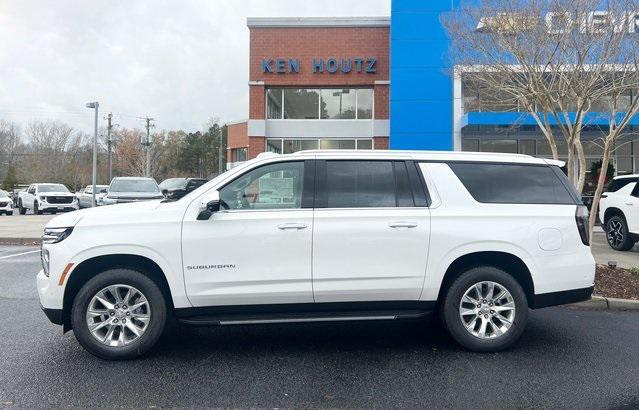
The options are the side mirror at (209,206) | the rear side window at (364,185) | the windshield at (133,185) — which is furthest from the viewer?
the windshield at (133,185)

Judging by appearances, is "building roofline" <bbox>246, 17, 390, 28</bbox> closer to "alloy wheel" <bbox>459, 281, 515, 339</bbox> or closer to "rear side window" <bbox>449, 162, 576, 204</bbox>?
"rear side window" <bbox>449, 162, 576, 204</bbox>

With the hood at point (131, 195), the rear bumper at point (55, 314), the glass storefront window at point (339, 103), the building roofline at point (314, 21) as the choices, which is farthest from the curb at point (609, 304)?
the building roofline at point (314, 21)

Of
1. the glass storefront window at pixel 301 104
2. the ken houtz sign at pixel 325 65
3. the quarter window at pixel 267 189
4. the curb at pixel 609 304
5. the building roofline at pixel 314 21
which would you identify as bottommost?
the curb at pixel 609 304

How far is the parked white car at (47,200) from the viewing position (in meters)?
25.0

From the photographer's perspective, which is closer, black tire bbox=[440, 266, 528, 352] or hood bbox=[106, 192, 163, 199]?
black tire bbox=[440, 266, 528, 352]

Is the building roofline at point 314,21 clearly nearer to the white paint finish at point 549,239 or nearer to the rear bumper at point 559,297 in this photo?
the white paint finish at point 549,239

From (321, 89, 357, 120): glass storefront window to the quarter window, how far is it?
63.1 feet

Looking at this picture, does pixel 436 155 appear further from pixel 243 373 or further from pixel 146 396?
pixel 146 396

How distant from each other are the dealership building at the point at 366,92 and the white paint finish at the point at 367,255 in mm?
16951

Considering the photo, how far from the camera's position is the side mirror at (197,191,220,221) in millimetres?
4402

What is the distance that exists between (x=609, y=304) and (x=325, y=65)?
60.3ft

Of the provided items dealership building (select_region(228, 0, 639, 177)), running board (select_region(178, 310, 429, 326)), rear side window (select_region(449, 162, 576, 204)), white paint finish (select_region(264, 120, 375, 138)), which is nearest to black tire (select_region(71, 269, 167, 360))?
running board (select_region(178, 310, 429, 326))

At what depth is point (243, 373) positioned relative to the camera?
427cm

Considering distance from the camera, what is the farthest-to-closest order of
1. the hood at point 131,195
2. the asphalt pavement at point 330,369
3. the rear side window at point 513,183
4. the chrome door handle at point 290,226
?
the hood at point 131,195, the rear side window at point 513,183, the chrome door handle at point 290,226, the asphalt pavement at point 330,369
